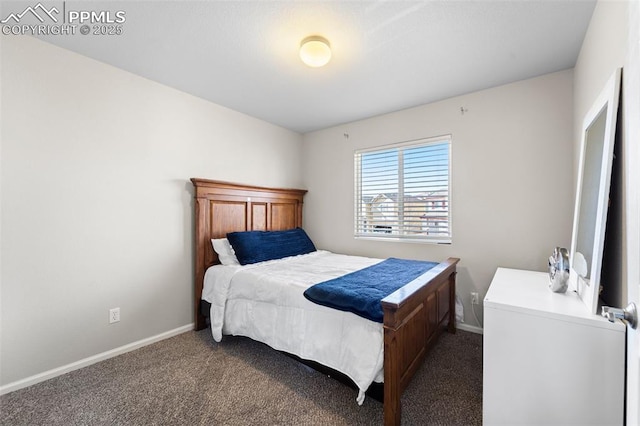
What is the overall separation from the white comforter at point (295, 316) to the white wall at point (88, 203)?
612 millimetres

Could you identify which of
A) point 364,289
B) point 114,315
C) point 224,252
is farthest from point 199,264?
point 364,289

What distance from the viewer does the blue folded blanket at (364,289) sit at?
1594 mm

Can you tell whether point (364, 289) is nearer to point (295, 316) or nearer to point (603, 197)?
point (295, 316)

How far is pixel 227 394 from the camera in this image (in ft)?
5.97

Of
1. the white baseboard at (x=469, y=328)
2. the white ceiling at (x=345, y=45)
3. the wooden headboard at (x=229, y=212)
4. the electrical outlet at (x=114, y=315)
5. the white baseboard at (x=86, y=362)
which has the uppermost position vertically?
the white ceiling at (x=345, y=45)

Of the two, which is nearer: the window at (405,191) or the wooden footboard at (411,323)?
the wooden footboard at (411,323)

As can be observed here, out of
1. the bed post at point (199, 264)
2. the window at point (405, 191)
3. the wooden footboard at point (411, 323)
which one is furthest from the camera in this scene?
the window at point (405, 191)

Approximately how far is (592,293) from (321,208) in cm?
303

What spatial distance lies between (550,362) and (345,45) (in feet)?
7.34

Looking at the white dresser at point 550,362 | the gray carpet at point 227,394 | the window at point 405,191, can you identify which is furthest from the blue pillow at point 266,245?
the white dresser at point 550,362

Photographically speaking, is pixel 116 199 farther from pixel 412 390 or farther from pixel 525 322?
pixel 525 322

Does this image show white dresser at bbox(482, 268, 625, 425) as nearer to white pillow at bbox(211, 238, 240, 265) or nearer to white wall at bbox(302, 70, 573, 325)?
white wall at bbox(302, 70, 573, 325)

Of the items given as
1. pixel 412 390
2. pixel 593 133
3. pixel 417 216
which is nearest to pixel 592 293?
pixel 593 133

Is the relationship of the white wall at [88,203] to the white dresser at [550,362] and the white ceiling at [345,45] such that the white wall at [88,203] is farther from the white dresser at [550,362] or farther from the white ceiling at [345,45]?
the white dresser at [550,362]
